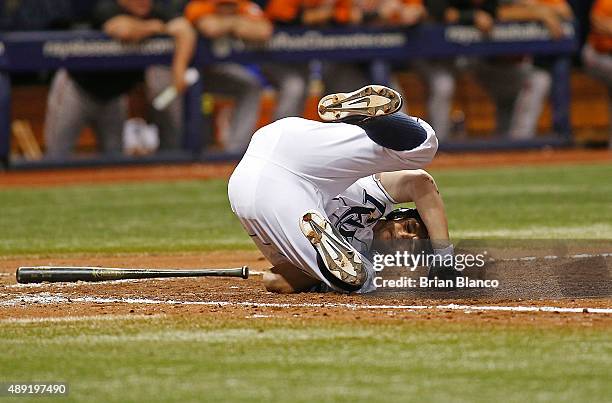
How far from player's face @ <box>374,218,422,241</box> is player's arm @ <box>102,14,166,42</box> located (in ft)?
27.2

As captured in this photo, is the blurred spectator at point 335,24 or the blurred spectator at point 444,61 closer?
the blurred spectator at point 335,24

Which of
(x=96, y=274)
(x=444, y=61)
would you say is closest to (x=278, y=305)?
(x=96, y=274)

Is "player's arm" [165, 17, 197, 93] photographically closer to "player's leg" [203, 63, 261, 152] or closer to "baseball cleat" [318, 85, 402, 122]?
"player's leg" [203, 63, 261, 152]

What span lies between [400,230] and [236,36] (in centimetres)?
861

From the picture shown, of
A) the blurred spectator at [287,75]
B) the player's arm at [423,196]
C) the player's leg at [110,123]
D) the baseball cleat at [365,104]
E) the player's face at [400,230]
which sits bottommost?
the player's leg at [110,123]

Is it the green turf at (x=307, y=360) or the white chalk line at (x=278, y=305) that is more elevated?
the green turf at (x=307, y=360)

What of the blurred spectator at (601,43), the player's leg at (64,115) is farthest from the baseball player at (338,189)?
the blurred spectator at (601,43)

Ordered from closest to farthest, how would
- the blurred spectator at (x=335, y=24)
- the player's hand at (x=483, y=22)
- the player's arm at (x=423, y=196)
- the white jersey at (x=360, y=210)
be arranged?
1. the player's arm at (x=423, y=196)
2. the white jersey at (x=360, y=210)
3. the blurred spectator at (x=335, y=24)
4. the player's hand at (x=483, y=22)

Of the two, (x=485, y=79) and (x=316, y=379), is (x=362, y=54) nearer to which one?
(x=485, y=79)

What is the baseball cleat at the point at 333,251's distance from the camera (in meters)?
4.88

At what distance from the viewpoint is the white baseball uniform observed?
4.96 metres

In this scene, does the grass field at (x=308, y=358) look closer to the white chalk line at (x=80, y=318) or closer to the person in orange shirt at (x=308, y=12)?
the white chalk line at (x=80, y=318)

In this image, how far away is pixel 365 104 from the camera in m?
4.88

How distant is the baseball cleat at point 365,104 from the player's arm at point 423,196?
1.46 ft
